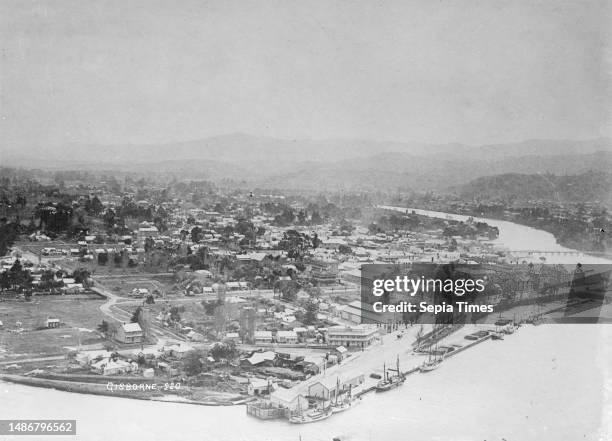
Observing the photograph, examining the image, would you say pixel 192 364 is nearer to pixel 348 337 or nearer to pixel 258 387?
pixel 258 387

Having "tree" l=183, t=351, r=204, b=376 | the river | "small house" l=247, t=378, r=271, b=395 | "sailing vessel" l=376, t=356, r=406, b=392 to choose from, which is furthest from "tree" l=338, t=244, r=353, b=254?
"tree" l=183, t=351, r=204, b=376

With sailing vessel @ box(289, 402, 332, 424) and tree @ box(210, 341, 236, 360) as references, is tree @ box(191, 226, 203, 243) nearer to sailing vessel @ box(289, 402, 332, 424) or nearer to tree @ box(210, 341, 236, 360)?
tree @ box(210, 341, 236, 360)

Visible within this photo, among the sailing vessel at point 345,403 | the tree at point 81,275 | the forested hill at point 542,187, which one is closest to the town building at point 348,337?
the sailing vessel at point 345,403

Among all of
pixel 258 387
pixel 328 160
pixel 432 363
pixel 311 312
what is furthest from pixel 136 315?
pixel 432 363

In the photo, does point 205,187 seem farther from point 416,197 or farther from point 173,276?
point 416,197

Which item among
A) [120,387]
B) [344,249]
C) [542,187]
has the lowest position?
[120,387]

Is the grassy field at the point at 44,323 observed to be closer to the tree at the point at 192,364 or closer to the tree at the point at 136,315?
the tree at the point at 136,315
